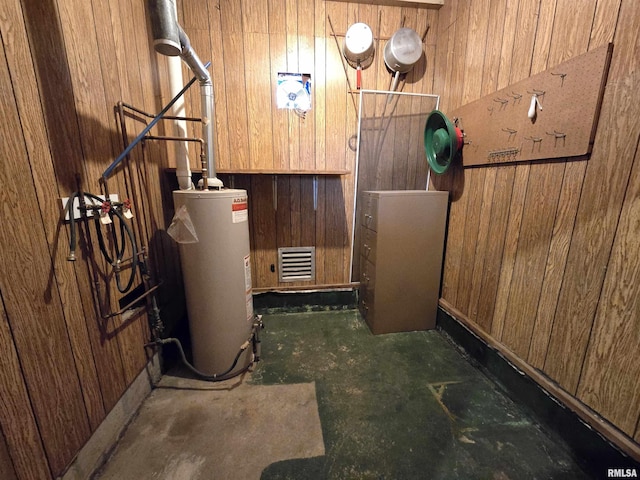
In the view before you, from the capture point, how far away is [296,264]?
7.84 ft

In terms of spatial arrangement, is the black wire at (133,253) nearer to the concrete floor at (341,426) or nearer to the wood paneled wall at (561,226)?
the concrete floor at (341,426)

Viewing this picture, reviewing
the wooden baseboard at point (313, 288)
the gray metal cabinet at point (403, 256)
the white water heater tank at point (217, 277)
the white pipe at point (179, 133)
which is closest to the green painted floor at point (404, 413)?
the gray metal cabinet at point (403, 256)

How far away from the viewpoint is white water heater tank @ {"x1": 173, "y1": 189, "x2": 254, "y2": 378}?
4.53 feet

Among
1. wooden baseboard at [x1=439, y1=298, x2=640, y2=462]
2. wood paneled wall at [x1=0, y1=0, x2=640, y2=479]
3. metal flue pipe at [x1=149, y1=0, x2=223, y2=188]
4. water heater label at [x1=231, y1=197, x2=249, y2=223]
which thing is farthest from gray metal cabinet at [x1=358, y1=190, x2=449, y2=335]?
metal flue pipe at [x1=149, y1=0, x2=223, y2=188]

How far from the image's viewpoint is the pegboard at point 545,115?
105 cm

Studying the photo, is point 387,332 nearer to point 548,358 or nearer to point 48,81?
point 548,358

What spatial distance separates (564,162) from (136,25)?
7.64 ft

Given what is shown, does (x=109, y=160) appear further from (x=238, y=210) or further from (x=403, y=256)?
(x=403, y=256)

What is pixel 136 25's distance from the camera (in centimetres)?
149

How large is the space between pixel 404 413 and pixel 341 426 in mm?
340

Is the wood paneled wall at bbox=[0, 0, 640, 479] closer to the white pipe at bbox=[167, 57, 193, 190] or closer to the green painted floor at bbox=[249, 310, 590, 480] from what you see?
the white pipe at bbox=[167, 57, 193, 190]

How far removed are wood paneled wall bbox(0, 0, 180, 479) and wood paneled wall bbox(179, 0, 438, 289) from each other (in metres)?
0.75

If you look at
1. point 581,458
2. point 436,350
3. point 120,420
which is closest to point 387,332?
point 436,350

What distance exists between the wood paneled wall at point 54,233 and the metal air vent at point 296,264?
1.21 m
